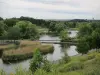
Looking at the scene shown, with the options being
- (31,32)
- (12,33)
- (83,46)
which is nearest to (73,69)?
(83,46)

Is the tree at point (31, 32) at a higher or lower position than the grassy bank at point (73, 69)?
lower

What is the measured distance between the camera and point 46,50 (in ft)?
237

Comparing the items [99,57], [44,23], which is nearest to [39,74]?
[99,57]

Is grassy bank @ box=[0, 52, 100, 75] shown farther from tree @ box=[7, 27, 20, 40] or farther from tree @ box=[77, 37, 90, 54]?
tree @ box=[7, 27, 20, 40]

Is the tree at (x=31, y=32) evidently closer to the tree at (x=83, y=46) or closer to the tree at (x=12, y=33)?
the tree at (x=12, y=33)

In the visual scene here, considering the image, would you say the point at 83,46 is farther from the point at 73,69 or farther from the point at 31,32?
the point at 31,32

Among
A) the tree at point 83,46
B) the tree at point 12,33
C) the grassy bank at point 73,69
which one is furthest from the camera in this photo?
the tree at point 12,33

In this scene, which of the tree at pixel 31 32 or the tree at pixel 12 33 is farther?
the tree at pixel 31 32

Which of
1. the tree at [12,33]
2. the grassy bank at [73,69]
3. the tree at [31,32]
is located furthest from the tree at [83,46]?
the tree at [31,32]

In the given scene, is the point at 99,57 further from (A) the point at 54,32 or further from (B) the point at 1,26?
(A) the point at 54,32

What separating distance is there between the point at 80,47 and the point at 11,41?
140 ft

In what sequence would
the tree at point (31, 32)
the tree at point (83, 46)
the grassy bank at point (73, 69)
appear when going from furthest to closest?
the tree at point (31, 32) < the tree at point (83, 46) < the grassy bank at point (73, 69)

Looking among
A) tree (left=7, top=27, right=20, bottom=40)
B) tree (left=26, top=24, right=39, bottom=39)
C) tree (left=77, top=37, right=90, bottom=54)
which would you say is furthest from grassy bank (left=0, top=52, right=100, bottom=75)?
tree (left=26, top=24, right=39, bottom=39)

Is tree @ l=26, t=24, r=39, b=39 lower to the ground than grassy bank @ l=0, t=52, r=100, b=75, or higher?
lower
